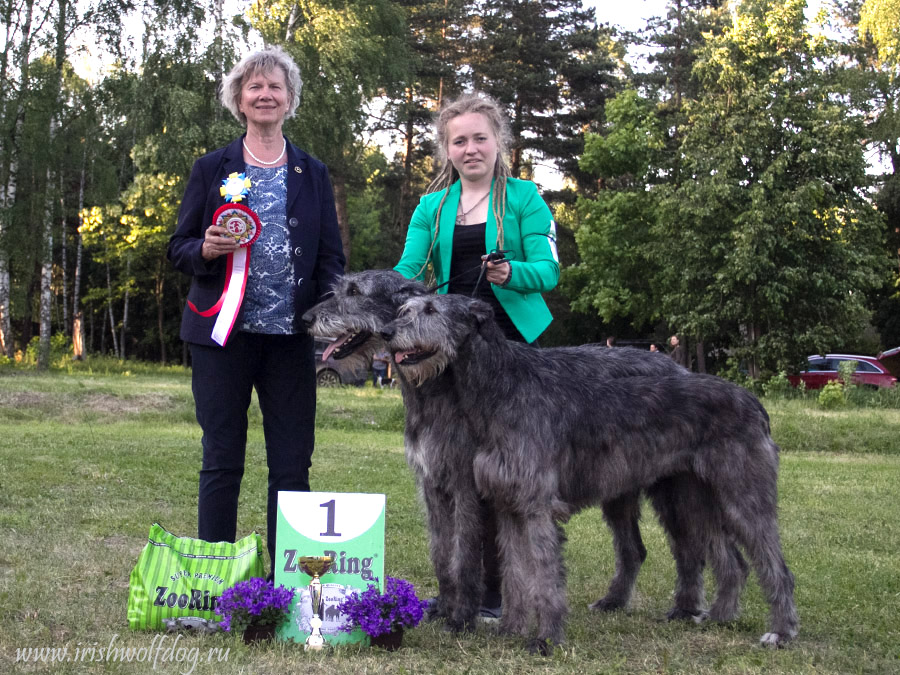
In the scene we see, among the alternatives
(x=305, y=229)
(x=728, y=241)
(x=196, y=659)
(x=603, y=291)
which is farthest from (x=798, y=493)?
(x=603, y=291)

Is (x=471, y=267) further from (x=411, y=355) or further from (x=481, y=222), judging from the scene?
(x=411, y=355)

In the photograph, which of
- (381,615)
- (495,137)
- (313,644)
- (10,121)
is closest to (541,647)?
(381,615)

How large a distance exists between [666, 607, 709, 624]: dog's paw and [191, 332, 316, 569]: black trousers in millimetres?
2009

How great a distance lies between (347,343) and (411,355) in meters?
0.35

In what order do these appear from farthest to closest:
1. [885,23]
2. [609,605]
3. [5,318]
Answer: [885,23] < [5,318] < [609,605]

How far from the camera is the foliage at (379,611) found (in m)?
3.73

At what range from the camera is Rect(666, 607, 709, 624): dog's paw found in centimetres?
457

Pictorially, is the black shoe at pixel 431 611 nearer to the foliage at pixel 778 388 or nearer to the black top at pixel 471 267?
the black top at pixel 471 267

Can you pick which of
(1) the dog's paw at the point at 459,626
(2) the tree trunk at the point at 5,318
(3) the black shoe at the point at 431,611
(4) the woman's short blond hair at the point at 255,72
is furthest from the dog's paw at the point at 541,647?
(2) the tree trunk at the point at 5,318

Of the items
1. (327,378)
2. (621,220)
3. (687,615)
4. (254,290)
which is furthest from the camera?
(621,220)

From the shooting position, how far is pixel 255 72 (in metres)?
4.27

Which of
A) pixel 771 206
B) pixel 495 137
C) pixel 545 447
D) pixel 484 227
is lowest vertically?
pixel 545 447

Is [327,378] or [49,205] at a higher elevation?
[49,205]

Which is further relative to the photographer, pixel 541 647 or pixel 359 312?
pixel 359 312
